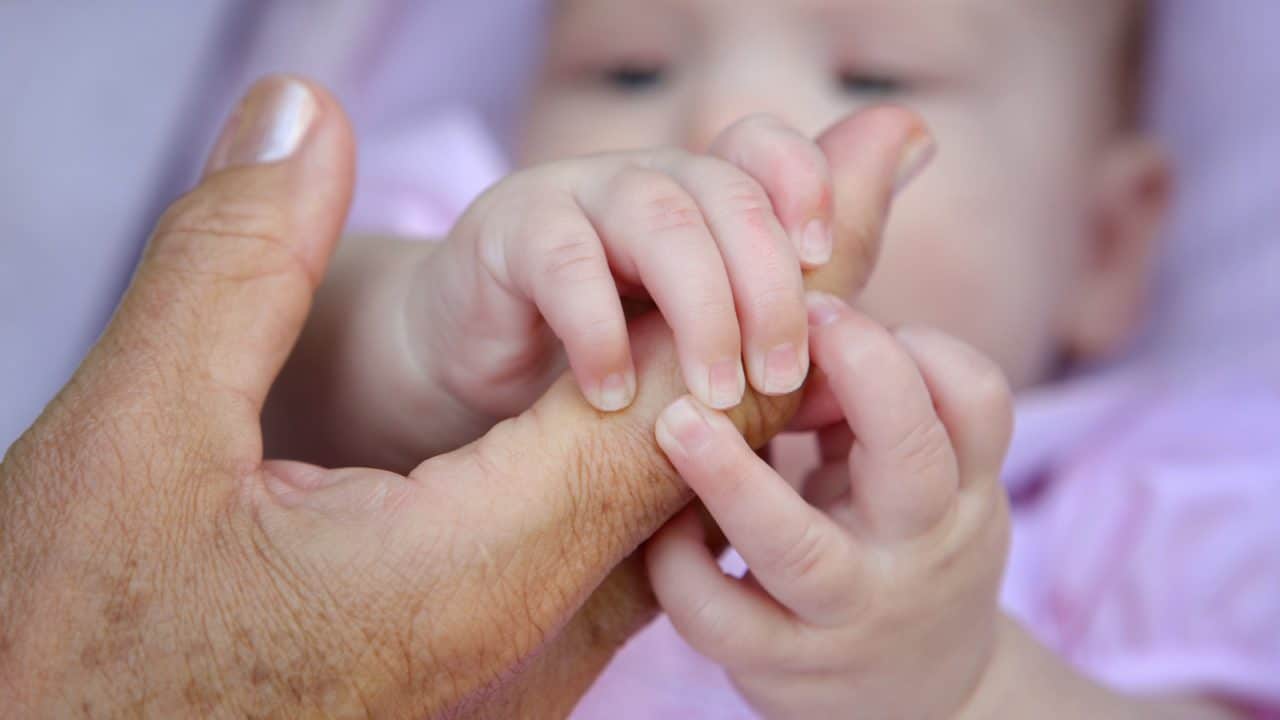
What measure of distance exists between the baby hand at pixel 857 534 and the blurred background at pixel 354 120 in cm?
66

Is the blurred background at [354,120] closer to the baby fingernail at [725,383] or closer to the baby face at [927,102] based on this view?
the baby face at [927,102]

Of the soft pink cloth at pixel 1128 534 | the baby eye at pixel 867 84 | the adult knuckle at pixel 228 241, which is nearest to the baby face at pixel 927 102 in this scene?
the baby eye at pixel 867 84

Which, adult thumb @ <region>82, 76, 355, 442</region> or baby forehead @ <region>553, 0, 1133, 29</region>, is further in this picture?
A: baby forehead @ <region>553, 0, 1133, 29</region>

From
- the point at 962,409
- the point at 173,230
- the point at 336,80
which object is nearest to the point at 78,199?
the point at 336,80

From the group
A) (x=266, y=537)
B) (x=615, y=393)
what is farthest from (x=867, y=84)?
(x=266, y=537)

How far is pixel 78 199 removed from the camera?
125 centimetres

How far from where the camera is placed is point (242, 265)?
24.8 inches

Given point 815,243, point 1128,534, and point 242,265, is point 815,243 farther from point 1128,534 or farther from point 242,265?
point 1128,534

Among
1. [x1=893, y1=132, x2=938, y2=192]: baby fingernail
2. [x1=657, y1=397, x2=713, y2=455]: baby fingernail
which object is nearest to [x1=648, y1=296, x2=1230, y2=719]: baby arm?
[x1=657, y1=397, x2=713, y2=455]: baby fingernail

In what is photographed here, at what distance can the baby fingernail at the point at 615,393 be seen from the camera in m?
0.57

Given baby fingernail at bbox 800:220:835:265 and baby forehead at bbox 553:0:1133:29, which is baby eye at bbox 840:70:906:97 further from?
baby fingernail at bbox 800:220:835:265

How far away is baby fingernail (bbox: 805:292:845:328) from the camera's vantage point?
617 millimetres

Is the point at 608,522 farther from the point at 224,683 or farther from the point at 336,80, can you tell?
the point at 336,80

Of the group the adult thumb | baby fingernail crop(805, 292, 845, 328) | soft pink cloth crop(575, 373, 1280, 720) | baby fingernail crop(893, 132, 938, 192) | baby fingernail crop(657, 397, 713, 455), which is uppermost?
the adult thumb
